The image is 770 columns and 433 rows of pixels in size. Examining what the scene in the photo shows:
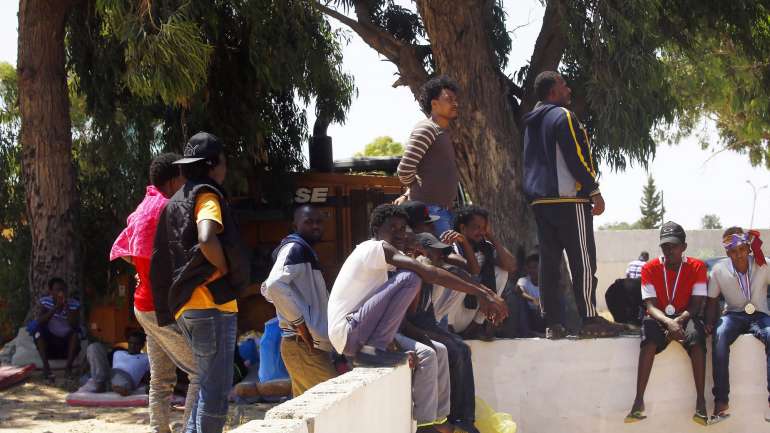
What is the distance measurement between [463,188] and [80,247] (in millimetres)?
4810

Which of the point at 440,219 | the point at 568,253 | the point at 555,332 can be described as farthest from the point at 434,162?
the point at 555,332

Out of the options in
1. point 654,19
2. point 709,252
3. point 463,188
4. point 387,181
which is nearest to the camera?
point 654,19

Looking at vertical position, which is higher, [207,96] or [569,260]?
[207,96]

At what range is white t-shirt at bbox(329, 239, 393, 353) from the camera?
5.60 metres

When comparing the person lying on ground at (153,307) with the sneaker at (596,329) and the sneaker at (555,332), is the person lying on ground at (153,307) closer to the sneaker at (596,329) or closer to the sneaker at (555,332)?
the sneaker at (555,332)

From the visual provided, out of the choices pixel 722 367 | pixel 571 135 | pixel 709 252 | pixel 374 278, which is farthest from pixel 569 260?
pixel 709 252

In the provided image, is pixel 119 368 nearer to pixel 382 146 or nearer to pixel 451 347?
pixel 451 347

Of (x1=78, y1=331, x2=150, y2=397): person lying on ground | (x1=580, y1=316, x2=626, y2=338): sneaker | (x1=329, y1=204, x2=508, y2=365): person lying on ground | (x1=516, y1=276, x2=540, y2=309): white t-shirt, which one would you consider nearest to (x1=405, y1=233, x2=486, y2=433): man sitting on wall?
(x1=329, y1=204, x2=508, y2=365): person lying on ground

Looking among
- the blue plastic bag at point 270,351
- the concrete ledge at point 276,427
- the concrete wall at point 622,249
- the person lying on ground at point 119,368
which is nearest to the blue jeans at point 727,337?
the blue plastic bag at point 270,351

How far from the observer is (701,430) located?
751 centimetres

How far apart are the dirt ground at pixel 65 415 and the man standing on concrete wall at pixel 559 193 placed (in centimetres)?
282

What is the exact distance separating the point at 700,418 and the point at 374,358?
10.4ft

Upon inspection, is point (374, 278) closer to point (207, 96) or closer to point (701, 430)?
point (701, 430)

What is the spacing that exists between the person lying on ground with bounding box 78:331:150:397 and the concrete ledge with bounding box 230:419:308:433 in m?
6.59
